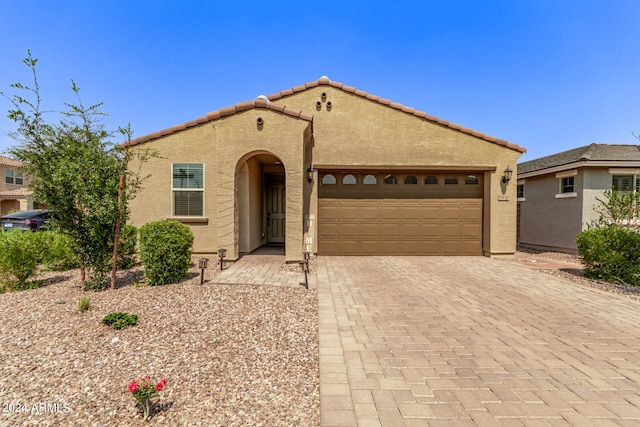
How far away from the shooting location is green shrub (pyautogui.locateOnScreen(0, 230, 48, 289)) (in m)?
5.42

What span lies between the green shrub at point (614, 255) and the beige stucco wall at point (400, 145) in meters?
2.76

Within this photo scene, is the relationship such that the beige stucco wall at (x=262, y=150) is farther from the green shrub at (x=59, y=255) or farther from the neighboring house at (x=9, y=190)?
the neighboring house at (x=9, y=190)

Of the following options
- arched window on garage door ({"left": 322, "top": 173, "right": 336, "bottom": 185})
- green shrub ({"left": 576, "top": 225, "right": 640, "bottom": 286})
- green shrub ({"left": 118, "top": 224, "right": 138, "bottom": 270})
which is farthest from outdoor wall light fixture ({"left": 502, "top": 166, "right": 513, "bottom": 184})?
green shrub ({"left": 118, "top": 224, "right": 138, "bottom": 270})

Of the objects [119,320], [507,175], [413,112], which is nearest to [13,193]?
[119,320]

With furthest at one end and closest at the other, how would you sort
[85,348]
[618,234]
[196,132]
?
[196,132] < [618,234] < [85,348]

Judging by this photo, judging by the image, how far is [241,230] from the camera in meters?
8.64

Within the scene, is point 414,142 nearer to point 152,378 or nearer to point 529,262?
point 529,262

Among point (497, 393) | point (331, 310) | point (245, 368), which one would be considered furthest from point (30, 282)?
point (497, 393)

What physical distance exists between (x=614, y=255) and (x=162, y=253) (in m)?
10.3

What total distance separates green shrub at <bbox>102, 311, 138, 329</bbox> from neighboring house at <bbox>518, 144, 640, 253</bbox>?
46.4 feet

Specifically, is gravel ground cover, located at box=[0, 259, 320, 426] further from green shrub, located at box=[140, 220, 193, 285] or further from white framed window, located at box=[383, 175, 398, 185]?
white framed window, located at box=[383, 175, 398, 185]

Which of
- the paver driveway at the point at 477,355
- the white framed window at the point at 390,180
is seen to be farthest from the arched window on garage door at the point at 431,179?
the paver driveway at the point at 477,355

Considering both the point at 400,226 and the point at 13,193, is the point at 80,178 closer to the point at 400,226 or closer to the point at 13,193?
the point at 400,226

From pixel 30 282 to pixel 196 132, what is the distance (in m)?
5.36
